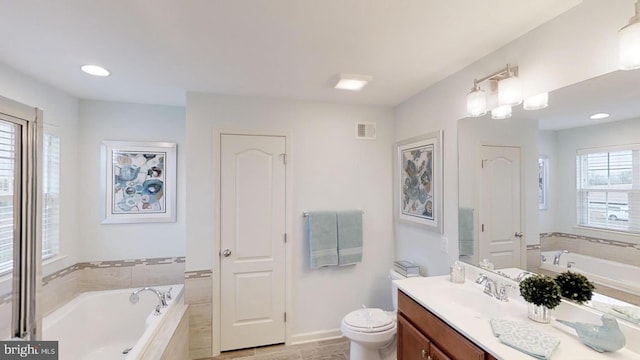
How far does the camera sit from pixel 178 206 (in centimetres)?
305

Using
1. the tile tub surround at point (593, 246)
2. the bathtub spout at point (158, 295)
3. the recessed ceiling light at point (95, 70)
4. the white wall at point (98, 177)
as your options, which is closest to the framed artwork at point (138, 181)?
the white wall at point (98, 177)

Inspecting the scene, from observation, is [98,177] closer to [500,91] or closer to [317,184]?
[317,184]

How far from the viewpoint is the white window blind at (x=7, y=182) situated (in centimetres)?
109

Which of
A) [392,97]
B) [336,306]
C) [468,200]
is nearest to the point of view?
[468,200]

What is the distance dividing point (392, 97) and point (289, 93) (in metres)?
0.96

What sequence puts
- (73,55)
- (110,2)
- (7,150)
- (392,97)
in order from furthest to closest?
(392,97) < (73,55) < (110,2) < (7,150)

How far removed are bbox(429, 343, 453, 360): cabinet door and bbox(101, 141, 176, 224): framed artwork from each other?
8.62 feet

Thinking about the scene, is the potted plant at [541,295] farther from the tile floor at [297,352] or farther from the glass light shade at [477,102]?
the tile floor at [297,352]

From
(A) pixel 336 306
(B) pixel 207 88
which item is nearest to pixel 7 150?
(B) pixel 207 88

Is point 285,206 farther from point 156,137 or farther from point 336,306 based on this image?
point 156,137

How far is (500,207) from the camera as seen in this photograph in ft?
6.07

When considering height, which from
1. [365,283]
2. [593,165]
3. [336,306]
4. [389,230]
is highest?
[593,165]

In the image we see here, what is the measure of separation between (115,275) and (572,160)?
374cm

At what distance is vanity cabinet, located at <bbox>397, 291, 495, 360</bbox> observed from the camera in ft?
4.33
